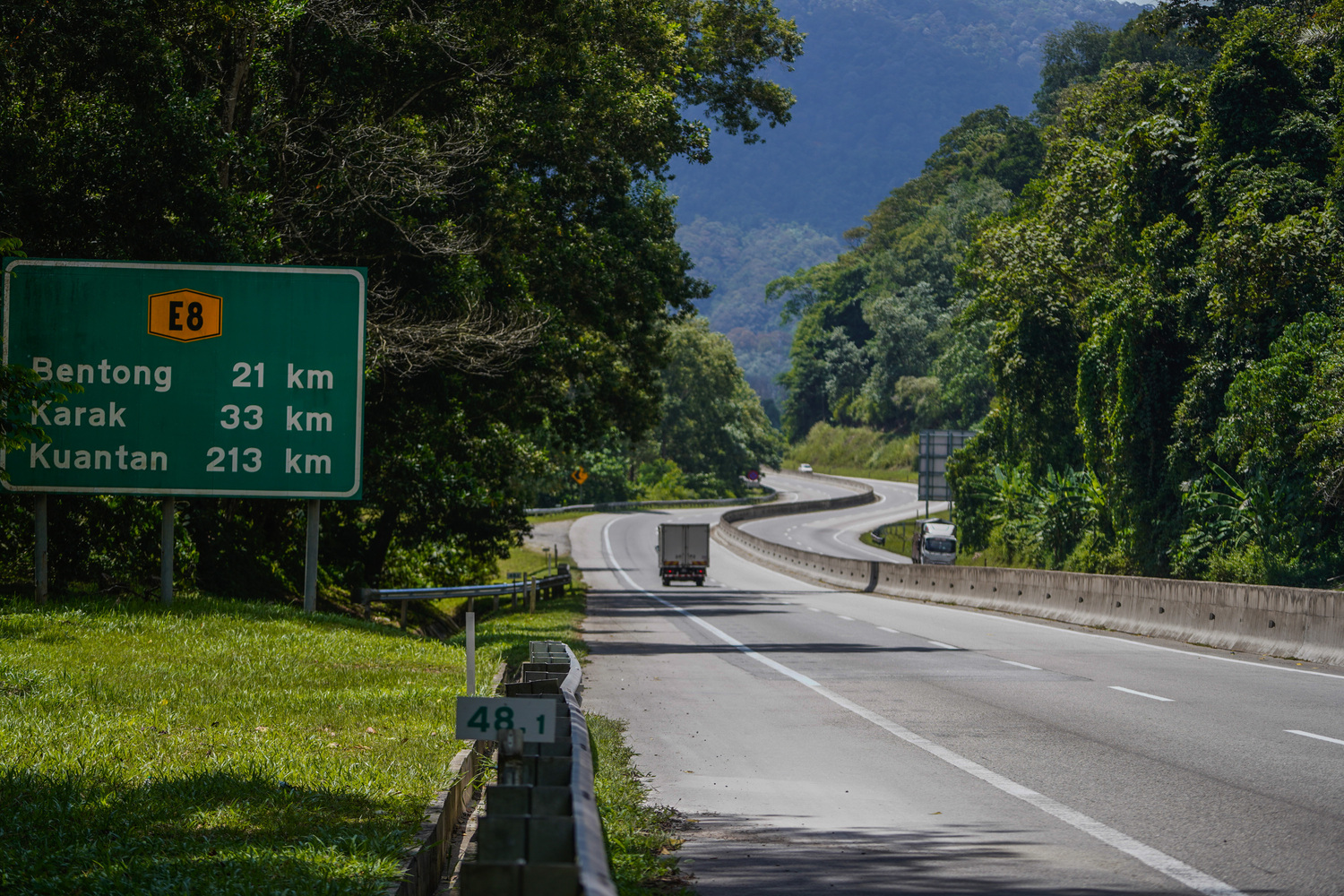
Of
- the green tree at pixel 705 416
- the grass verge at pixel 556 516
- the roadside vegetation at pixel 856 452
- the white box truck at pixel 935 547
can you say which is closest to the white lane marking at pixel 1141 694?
the white box truck at pixel 935 547

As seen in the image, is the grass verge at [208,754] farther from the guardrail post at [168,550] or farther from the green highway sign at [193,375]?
the green highway sign at [193,375]

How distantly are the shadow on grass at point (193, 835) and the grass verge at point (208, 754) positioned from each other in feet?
0.04

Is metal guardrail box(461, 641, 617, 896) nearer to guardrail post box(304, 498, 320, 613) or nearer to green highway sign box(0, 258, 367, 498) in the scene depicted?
green highway sign box(0, 258, 367, 498)

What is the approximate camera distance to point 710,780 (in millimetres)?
10047

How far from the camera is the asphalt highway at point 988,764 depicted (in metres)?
7.11

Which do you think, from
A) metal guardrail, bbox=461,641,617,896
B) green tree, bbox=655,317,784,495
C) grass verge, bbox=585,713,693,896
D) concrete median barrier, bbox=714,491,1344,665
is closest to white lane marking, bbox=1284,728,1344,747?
grass verge, bbox=585,713,693,896

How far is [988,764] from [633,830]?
3425mm

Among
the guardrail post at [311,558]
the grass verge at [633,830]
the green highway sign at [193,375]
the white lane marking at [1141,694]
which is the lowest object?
the white lane marking at [1141,694]

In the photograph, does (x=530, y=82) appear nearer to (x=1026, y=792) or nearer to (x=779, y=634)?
(x=779, y=634)

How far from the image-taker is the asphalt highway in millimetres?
7109

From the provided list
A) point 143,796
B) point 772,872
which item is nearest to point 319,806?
point 143,796

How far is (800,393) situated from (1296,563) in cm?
12533

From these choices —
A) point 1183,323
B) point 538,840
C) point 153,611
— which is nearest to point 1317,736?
point 538,840

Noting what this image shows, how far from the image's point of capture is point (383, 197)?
2134 centimetres
